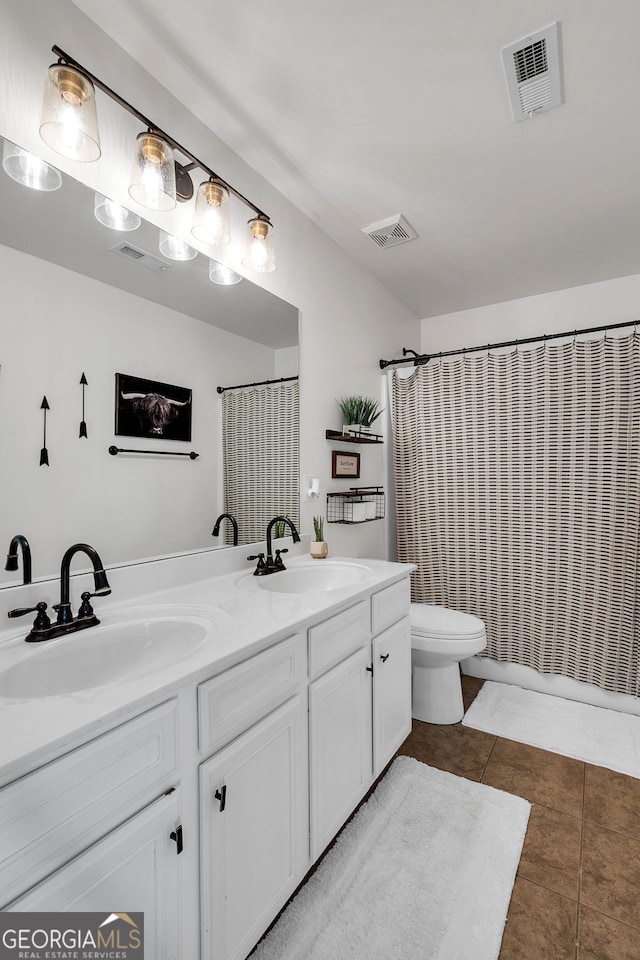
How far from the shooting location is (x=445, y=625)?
7.38ft

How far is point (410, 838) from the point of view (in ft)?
5.08

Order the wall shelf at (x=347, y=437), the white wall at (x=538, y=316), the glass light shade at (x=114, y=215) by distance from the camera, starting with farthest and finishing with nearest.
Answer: the white wall at (x=538, y=316), the wall shelf at (x=347, y=437), the glass light shade at (x=114, y=215)

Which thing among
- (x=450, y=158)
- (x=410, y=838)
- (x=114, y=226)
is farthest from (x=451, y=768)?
(x=450, y=158)

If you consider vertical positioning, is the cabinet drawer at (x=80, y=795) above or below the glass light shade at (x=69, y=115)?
below

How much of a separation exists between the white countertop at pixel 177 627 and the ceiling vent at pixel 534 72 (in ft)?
5.65

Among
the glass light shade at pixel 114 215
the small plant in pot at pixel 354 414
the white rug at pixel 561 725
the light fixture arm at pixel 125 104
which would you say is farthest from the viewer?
the small plant in pot at pixel 354 414

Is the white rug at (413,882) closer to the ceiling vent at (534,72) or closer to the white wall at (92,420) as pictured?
the white wall at (92,420)

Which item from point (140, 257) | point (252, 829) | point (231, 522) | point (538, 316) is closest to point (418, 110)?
point (140, 257)

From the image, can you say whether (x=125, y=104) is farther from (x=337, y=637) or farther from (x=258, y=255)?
(x=337, y=637)

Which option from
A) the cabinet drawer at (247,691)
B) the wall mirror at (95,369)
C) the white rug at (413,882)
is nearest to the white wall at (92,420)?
the wall mirror at (95,369)

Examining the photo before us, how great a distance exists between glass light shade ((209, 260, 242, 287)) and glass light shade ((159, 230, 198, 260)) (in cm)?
10

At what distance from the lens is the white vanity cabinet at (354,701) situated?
1356 millimetres

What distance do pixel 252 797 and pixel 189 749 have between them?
28cm

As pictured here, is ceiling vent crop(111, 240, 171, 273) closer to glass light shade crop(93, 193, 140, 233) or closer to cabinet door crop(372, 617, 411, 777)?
glass light shade crop(93, 193, 140, 233)
